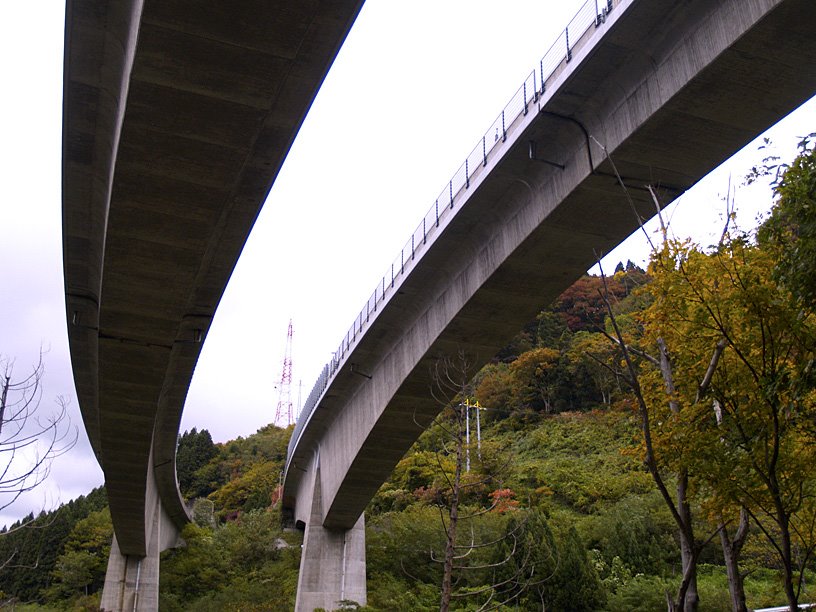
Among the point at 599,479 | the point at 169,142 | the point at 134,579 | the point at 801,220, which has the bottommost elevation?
the point at 134,579

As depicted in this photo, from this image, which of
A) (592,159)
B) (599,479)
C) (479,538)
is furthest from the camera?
(599,479)

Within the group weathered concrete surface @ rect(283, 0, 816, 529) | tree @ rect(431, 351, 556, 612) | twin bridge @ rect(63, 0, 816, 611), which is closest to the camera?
twin bridge @ rect(63, 0, 816, 611)

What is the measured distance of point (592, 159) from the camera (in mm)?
12125

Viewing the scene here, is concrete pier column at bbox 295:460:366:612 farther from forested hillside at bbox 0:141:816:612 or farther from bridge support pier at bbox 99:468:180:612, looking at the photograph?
bridge support pier at bbox 99:468:180:612

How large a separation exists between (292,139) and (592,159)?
5.17 metres

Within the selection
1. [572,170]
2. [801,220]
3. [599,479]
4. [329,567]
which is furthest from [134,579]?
[801,220]

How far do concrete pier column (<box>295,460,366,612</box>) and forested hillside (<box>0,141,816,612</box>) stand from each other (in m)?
1.61

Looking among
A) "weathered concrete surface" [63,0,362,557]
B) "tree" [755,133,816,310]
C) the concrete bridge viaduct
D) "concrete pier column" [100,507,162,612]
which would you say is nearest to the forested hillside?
"tree" [755,133,816,310]

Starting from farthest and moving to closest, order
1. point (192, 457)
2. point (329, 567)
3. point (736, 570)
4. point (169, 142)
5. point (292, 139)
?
point (192, 457), point (329, 567), point (292, 139), point (169, 142), point (736, 570)

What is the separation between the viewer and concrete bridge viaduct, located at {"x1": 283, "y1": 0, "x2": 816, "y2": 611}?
9.73 m

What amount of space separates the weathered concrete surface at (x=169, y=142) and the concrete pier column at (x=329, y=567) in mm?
16371

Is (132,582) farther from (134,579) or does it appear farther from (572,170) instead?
(572,170)

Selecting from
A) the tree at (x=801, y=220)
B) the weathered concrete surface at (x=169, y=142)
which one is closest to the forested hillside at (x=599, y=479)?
the tree at (x=801, y=220)

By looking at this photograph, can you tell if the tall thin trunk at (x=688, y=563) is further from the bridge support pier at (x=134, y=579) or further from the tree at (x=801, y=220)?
the bridge support pier at (x=134, y=579)
